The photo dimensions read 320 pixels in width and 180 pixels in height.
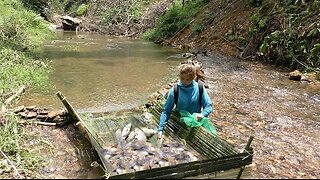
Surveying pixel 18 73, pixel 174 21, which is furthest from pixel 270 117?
pixel 174 21

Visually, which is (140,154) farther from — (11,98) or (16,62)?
(16,62)

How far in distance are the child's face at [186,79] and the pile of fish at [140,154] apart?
77 centimetres

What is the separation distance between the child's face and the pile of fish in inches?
30.3

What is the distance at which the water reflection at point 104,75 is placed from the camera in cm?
862

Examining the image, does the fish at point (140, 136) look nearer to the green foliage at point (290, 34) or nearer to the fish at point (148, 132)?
the fish at point (148, 132)

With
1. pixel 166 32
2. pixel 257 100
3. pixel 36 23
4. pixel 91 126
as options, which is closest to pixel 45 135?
pixel 91 126

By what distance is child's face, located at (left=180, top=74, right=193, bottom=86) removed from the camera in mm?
5023

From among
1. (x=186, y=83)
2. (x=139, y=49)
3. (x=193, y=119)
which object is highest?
(x=186, y=83)

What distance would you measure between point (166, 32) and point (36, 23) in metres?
6.86

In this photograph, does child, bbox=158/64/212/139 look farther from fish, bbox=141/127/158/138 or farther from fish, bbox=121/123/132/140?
fish, bbox=121/123/132/140

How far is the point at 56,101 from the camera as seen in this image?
27.6 ft

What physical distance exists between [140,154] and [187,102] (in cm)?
105

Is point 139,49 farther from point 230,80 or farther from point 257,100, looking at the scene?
point 257,100

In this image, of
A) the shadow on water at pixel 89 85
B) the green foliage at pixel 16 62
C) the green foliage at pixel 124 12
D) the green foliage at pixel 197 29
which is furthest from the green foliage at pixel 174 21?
the green foliage at pixel 16 62
